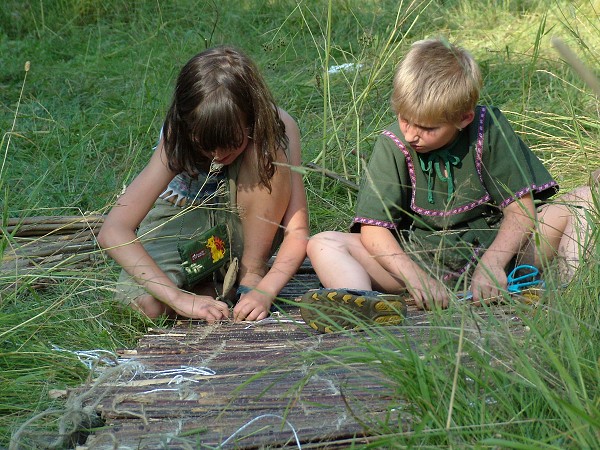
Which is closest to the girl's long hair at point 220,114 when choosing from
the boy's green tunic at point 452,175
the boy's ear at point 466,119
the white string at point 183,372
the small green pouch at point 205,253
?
the small green pouch at point 205,253

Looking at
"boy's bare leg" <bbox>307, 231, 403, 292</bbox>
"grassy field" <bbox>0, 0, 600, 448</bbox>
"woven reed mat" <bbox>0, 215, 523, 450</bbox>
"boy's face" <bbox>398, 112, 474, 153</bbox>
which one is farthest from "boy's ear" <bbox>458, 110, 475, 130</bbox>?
"woven reed mat" <bbox>0, 215, 523, 450</bbox>

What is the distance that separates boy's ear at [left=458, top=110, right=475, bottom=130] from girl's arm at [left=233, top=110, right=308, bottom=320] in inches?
22.6

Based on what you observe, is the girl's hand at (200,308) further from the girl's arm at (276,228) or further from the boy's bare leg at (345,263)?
the boy's bare leg at (345,263)

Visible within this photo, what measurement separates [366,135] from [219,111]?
1.59m

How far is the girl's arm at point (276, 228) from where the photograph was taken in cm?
298

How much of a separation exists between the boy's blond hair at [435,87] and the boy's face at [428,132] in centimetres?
2

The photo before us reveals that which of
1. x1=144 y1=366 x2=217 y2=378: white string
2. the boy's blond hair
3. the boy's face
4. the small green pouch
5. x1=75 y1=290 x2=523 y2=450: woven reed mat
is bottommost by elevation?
the small green pouch

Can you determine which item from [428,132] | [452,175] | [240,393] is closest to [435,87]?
[428,132]

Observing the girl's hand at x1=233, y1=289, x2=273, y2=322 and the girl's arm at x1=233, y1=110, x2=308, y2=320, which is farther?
the girl's arm at x1=233, y1=110, x2=308, y2=320

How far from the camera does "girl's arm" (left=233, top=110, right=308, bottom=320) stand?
298 cm

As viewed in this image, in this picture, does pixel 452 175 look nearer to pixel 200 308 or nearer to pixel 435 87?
pixel 435 87

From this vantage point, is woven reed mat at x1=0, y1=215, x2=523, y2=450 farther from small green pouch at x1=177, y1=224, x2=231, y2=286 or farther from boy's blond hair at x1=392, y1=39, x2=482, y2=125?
boy's blond hair at x1=392, y1=39, x2=482, y2=125

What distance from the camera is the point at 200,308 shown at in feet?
9.16

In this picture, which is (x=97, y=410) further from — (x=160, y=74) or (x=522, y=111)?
(x=160, y=74)
